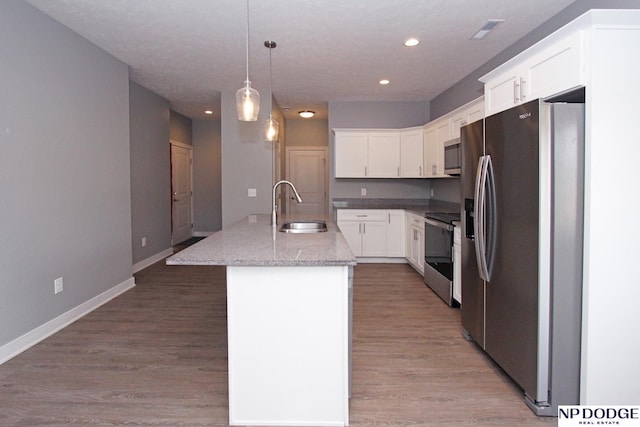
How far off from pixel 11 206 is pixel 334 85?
12.6ft

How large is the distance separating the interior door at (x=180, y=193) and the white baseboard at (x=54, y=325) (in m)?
3.59

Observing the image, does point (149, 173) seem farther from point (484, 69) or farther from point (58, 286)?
point (484, 69)

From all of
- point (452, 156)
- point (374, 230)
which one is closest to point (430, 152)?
point (452, 156)

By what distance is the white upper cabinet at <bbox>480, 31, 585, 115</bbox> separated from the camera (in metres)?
2.00

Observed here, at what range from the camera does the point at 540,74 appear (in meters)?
2.26

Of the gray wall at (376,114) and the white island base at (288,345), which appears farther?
the gray wall at (376,114)

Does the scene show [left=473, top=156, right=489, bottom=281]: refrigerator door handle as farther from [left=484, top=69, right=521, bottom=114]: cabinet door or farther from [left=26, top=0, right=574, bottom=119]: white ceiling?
[left=26, top=0, right=574, bottom=119]: white ceiling

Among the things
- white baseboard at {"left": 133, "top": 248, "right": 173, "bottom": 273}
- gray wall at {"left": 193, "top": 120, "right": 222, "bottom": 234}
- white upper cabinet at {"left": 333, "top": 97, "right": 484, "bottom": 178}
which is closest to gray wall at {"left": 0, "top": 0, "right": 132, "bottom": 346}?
white baseboard at {"left": 133, "top": 248, "right": 173, "bottom": 273}

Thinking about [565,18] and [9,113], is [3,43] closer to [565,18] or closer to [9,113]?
[9,113]

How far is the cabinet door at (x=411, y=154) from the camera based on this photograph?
5926 mm

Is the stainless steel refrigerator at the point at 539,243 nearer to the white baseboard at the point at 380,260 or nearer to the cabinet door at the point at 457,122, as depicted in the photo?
the cabinet door at the point at 457,122

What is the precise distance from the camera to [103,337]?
3.13 metres

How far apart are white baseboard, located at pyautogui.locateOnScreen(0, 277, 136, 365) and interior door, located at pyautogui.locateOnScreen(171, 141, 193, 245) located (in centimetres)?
359

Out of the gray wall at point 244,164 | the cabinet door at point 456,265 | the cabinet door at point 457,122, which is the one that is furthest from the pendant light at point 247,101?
the gray wall at point 244,164
